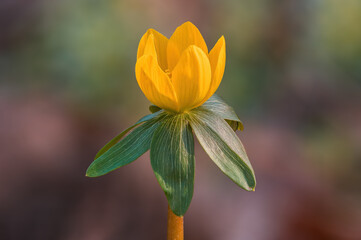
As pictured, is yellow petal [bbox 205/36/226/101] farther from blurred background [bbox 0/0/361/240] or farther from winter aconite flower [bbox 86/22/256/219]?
blurred background [bbox 0/0/361/240]

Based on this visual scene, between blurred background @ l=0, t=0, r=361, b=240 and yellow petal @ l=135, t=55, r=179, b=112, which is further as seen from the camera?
blurred background @ l=0, t=0, r=361, b=240

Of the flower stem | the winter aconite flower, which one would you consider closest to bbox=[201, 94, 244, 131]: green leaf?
the winter aconite flower

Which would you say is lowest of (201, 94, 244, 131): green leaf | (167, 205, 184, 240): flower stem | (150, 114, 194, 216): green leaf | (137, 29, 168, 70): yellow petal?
(167, 205, 184, 240): flower stem

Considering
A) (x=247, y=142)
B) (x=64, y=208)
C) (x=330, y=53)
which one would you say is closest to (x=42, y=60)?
(x=64, y=208)

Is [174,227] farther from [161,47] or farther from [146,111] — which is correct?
[146,111]

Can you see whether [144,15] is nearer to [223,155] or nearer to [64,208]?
[64,208]
